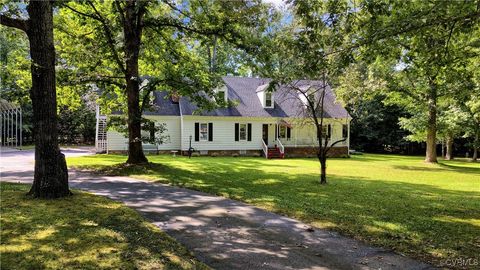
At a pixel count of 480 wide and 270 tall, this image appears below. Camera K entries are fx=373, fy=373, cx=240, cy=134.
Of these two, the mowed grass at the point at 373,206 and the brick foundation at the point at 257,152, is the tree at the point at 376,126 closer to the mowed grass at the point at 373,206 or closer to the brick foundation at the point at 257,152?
the brick foundation at the point at 257,152

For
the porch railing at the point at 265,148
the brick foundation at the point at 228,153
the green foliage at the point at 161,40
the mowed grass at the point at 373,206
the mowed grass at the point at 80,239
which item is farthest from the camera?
the porch railing at the point at 265,148

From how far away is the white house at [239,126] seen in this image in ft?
94.3

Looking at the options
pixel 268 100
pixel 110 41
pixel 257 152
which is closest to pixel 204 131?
pixel 257 152

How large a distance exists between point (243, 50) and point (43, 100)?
26.2 ft

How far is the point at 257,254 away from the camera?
5.21 meters

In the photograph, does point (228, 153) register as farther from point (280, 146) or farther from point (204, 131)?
point (280, 146)

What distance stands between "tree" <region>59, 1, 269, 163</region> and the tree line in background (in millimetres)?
49

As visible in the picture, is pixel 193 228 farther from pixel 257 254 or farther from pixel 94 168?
pixel 94 168

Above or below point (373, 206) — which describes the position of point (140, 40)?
above

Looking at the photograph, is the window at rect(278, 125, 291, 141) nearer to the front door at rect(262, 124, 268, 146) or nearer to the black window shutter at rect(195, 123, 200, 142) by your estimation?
the front door at rect(262, 124, 268, 146)

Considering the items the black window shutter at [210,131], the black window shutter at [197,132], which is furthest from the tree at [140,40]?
the black window shutter at [210,131]

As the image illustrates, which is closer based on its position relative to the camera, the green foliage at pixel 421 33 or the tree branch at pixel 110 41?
the green foliage at pixel 421 33

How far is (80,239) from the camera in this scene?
5.11 meters

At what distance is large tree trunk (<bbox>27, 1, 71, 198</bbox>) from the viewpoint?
761cm
